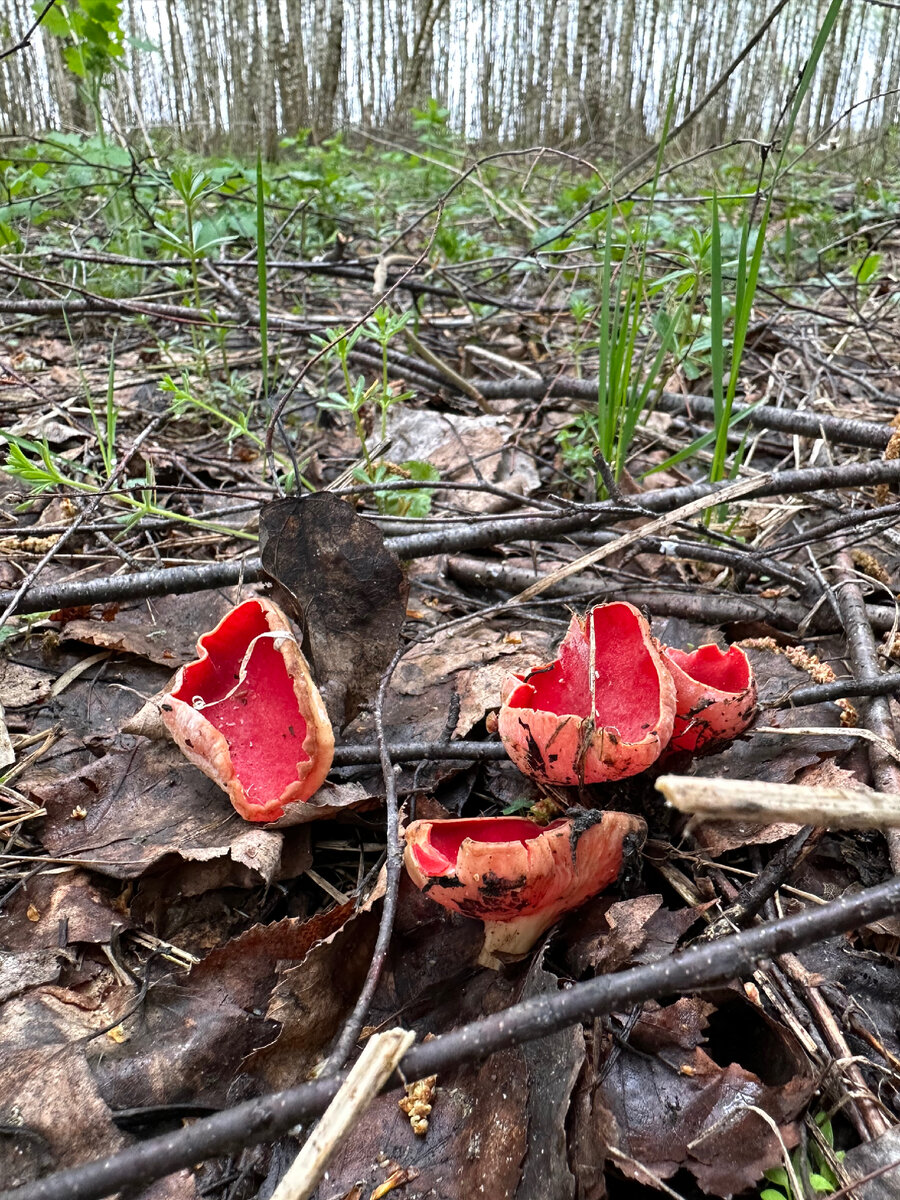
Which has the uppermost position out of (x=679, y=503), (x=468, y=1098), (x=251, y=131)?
(x=251, y=131)

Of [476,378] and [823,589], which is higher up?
[476,378]

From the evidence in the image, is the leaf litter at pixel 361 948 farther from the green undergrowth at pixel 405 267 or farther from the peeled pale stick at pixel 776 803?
the green undergrowth at pixel 405 267

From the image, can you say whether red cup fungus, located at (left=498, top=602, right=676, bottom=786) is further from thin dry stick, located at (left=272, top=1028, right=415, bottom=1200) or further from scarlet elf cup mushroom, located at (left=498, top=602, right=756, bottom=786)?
thin dry stick, located at (left=272, top=1028, right=415, bottom=1200)

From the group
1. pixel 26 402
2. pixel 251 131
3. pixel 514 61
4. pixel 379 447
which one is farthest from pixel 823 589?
pixel 514 61

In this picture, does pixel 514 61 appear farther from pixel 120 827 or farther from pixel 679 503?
pixel 120 827

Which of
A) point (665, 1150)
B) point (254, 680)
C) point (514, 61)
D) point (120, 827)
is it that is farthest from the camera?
point (514, 61)

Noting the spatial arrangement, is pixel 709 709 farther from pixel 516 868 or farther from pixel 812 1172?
pixel 812 1172

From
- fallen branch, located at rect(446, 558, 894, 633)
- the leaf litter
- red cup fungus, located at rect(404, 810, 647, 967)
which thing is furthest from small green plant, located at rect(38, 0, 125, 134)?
red cup fungus, located at rect(404, 810, 647, 967)
